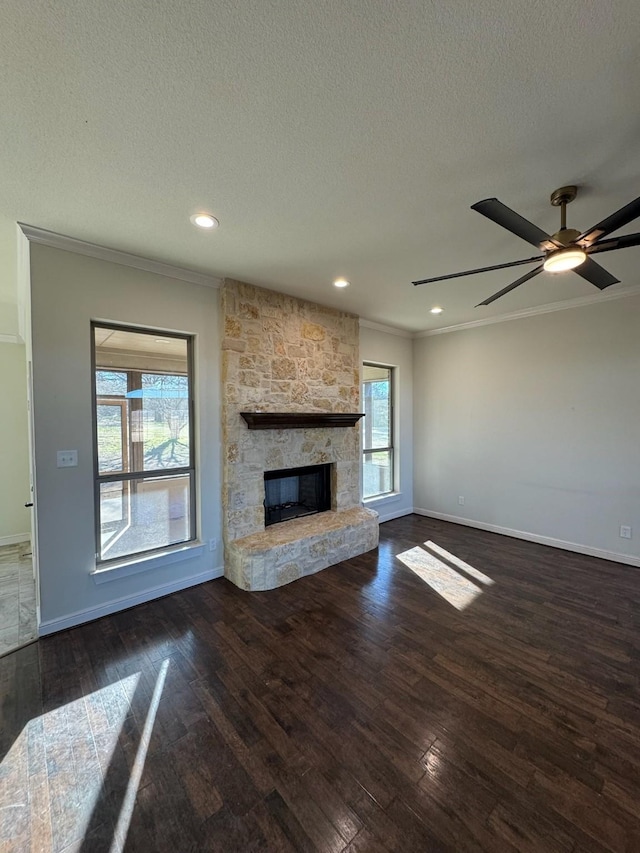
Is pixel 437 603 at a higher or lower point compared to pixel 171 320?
lower

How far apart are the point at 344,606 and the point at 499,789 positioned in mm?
1568

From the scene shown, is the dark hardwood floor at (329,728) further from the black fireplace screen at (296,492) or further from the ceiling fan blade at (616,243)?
the ceiling fan blade at (616,243)

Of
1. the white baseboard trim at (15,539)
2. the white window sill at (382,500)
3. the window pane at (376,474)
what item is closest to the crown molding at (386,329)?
the window pane at (376,474)

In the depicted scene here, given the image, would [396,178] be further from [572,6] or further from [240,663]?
[240,663]

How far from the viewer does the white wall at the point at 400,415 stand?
17.0 ft

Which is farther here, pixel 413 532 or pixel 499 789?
pixel 413 532

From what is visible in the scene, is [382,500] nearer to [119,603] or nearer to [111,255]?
[119,603]

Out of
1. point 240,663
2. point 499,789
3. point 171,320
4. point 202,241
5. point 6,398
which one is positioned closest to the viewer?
point 499,789

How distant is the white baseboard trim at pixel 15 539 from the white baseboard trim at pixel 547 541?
5768 millimetres

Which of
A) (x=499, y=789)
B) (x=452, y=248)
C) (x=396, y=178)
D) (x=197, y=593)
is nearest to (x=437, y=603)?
(x=499, y=789)

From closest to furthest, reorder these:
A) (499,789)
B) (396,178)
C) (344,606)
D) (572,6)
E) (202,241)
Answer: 1. (572,6)
2. (499,789)
3. (396,178)
4. (202,241)
5. (344,606)

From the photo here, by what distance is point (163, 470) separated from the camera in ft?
10.5

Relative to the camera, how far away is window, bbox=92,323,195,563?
9.51 feet

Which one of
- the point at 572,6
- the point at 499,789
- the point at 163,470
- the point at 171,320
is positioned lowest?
the point at 499,789
